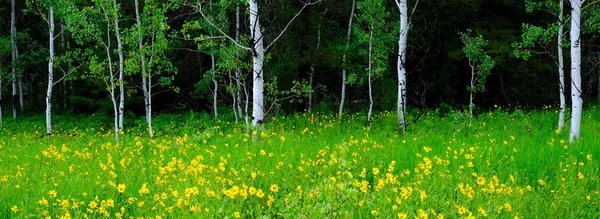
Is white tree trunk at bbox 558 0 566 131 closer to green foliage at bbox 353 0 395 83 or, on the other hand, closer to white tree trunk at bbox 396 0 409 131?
white tree trunk at bbox 396 0 409 131

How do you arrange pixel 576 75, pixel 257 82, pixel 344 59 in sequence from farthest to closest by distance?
pixel 344 59
pixel 257 82
pixel 576 75

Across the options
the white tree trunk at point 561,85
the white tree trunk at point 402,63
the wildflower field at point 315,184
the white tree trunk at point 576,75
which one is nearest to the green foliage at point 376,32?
the white tree trunk at point 402,63

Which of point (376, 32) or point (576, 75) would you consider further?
point (376, 32)

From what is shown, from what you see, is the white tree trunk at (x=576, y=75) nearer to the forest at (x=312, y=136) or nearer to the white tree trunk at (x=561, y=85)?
the forest at (x=312, y=136)

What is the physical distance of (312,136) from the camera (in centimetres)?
1076

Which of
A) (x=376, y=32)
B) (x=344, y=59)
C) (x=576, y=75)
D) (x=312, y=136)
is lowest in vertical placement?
(x=312, y=136)

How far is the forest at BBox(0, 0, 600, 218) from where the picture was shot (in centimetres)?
434

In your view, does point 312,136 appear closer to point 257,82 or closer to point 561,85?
point 257,82

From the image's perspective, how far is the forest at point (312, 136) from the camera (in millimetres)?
4344

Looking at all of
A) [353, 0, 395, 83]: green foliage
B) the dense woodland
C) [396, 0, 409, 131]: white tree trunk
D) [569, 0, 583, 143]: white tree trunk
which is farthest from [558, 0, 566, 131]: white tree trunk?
[353, 0, 395, 83]: green foliage

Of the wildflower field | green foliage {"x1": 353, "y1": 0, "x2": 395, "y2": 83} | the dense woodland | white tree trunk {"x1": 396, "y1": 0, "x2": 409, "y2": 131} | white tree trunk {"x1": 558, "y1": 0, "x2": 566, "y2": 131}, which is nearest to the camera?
the wildflower field

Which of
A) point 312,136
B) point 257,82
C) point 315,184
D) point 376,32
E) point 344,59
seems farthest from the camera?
point 344,59

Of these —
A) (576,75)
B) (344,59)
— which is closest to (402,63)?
(576,75)

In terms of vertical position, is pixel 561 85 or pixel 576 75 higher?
pixel 576 75
